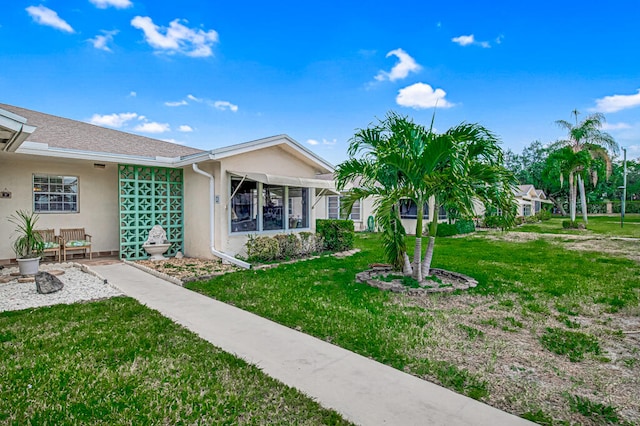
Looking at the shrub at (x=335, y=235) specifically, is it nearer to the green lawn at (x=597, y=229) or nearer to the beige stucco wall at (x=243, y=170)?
the beige stucco wall at (x=243, y=170)

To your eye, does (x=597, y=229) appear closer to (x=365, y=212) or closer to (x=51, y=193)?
(x=365, y=212)

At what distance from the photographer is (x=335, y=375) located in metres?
4.06

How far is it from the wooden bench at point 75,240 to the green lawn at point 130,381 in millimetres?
6399

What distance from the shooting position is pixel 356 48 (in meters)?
16.4

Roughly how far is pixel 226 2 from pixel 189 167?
22.8 feet

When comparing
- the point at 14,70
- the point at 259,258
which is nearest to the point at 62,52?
the point at 14,70

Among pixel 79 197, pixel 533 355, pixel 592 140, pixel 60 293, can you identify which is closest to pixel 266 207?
pixel 60 293

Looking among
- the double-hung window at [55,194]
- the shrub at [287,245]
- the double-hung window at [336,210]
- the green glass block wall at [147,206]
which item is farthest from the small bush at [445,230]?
the double-hung window at [55,194]

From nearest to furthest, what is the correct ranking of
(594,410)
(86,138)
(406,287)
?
(594,410) < (406,287) < (86,138)

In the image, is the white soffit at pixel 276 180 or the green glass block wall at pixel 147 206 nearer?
the white soffit at pixel 276 180

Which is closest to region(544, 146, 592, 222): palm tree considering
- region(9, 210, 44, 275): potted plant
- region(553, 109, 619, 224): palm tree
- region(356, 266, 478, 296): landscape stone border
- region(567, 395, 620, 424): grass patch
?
region(553, 109, 619, 224): palm tree

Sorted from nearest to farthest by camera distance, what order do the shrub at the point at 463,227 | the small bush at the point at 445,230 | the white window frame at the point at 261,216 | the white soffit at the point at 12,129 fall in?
the white soffit at the point at 12,129, the white window frame at the point at 261,216, the small bush at the point at 445,230, the shrub at the point at 463,227

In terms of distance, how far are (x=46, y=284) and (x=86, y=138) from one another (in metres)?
8.01

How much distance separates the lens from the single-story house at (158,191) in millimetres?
10961
